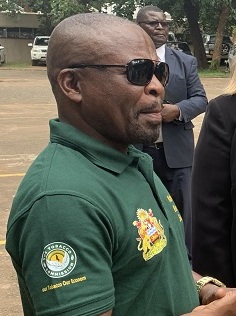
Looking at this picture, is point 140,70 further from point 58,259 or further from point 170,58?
point 170,58

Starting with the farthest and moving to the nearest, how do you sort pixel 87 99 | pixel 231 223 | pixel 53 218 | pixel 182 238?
pixel 231 223
pixel 182 238
pixel 87 99
pixel 53 218

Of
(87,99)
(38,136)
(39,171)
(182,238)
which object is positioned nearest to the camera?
(39,171)

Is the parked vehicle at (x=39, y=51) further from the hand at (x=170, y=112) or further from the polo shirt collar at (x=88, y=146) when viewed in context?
the polo shirt collar at (x=88, y=146)

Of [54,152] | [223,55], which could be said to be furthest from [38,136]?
[223,55]

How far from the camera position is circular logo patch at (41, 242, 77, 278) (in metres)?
1.30

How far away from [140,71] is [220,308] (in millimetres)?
666

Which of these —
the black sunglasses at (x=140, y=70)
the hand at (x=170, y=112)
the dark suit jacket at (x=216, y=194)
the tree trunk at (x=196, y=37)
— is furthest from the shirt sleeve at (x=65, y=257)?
the tree trunk at (x=196, y=37)

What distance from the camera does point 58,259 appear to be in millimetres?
1300

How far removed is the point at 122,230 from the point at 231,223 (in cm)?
89

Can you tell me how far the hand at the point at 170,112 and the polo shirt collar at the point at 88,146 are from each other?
8.82 ft

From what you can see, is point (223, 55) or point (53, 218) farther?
point (223, 55)

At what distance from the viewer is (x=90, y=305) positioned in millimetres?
1312

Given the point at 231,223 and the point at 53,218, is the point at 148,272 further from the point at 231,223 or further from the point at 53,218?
the point at 231,223

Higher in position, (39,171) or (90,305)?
(39,171)
